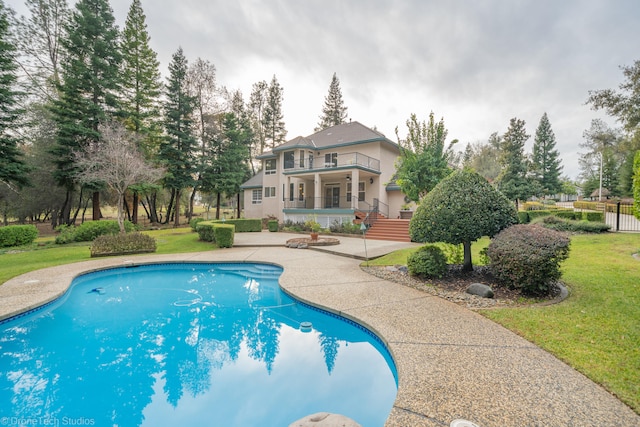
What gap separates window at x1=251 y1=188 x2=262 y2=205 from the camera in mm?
25455

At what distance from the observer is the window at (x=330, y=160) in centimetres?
2236

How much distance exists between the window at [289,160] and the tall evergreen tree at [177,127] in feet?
33.1

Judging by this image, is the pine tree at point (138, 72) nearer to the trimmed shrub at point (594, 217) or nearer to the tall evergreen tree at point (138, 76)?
the tall evergreen tree at point (138, 76)

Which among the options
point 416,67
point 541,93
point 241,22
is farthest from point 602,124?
point 241,22

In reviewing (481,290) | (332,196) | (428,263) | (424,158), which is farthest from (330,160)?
(481,290)

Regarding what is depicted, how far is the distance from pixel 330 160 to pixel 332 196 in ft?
10.5

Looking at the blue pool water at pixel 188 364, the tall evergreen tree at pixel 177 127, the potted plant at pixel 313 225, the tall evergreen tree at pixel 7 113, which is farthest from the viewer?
the tall evergreen tree at pixel 177 127

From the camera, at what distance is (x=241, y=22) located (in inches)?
458

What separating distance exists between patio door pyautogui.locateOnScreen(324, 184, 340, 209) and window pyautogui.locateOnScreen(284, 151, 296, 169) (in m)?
3.81

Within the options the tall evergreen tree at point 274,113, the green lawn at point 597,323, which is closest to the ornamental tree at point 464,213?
the green lawn at point 597,323

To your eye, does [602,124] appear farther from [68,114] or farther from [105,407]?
Answer: [68,114]

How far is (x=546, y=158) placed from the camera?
35062 millimetres

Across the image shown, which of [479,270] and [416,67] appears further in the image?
[416,67]

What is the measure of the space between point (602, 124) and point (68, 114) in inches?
2496
